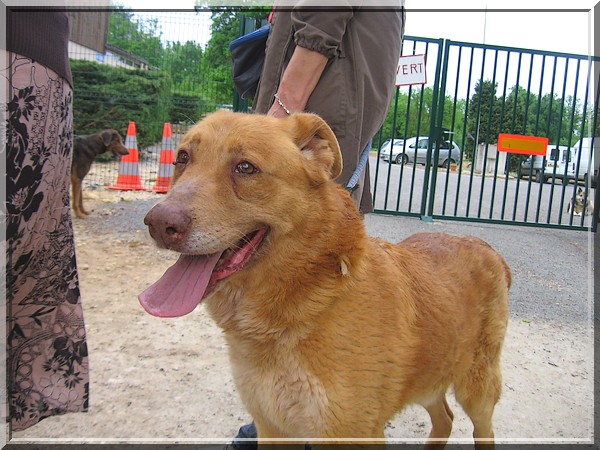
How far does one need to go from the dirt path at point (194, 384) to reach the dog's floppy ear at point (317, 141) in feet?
3.39

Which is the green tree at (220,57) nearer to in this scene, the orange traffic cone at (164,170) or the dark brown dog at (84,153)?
the orange traffic cone at (164,170)

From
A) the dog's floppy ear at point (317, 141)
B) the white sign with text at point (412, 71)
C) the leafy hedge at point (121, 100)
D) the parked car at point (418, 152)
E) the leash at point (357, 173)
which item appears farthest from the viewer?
the leafy hedge at point (121, 100)

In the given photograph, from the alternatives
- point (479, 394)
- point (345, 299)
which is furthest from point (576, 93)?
point (345, 299)

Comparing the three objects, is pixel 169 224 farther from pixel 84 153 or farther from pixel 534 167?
pixel 534 167

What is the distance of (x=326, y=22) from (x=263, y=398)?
1.62 m

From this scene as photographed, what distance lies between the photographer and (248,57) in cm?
285

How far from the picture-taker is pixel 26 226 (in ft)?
6.09

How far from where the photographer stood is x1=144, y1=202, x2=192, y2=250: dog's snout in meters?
1.63

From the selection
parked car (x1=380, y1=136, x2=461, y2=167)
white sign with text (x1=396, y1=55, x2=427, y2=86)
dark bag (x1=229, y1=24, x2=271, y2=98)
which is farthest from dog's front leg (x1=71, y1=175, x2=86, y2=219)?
dark bag (x1=229, y1=24, x2=271, y2=98)

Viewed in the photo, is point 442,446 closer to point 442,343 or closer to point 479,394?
point 479,394

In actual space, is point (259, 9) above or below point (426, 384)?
above

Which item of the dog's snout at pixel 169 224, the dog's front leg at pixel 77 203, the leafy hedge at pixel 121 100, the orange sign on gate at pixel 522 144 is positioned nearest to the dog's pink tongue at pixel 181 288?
the dog's snout at pixel 169 224

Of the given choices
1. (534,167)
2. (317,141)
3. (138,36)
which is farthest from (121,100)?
(534,167)

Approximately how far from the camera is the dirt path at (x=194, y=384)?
2842mm
